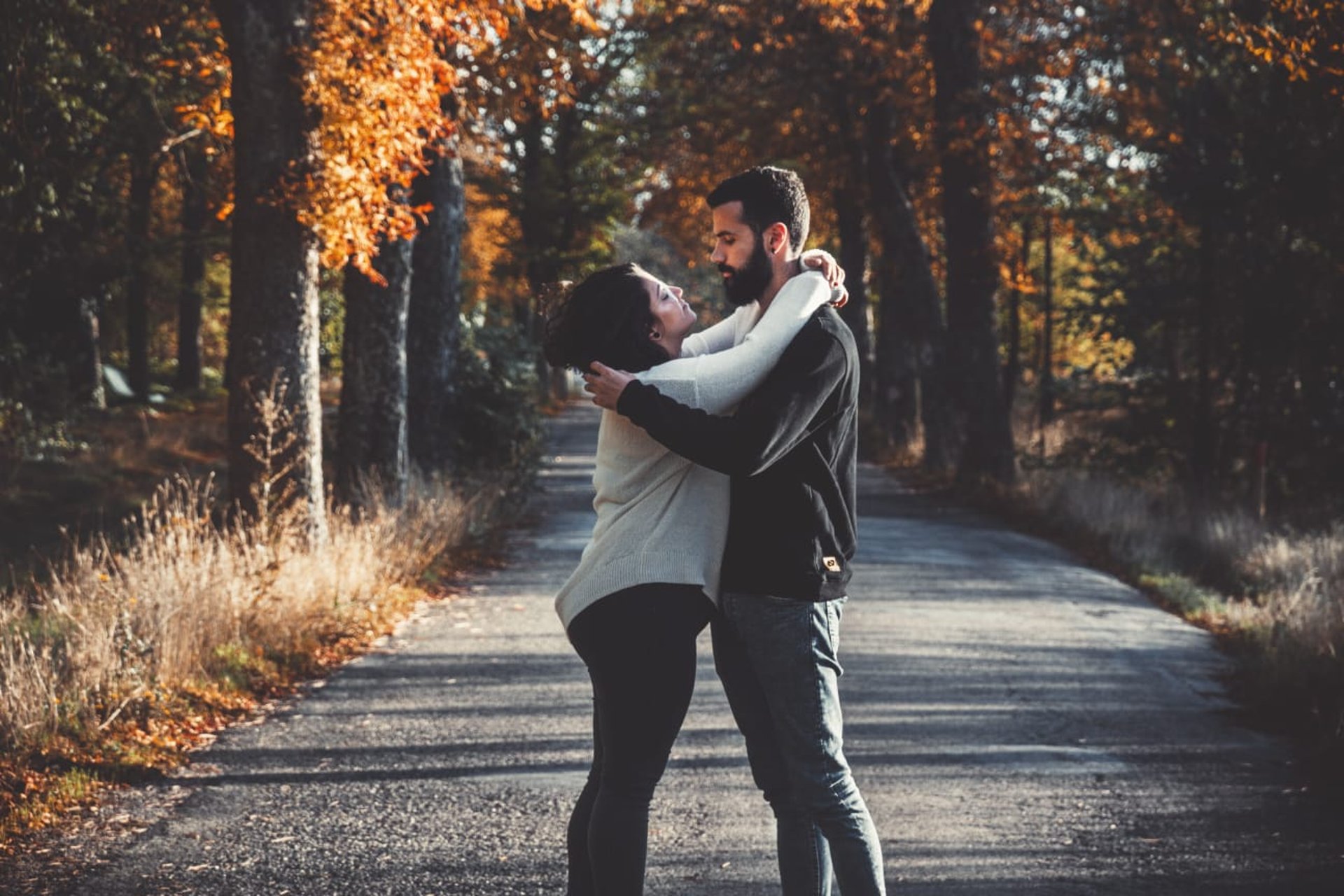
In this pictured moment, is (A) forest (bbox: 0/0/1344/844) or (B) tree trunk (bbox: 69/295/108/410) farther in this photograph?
(B) tree trunk (bbox: 69/295/108/410)

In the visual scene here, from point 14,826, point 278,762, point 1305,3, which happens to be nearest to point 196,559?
point 278,762

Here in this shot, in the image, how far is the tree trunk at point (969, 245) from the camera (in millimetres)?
19672

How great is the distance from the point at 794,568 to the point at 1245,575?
10.8 m

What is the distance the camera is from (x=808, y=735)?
344cm

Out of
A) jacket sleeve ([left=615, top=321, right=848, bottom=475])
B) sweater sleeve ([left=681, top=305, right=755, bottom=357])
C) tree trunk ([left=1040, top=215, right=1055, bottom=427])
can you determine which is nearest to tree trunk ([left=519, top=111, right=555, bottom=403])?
tree trunk ([left=1040, top=215, right=1055, bottom=427])

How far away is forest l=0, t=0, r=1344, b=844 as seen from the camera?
8.32 metres

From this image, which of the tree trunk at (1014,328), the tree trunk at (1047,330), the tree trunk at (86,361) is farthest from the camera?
the tree trunk at (1014,328)

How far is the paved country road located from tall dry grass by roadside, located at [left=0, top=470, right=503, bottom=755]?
19.3 inches

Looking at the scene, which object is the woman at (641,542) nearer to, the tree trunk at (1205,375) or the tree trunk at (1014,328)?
the tree trunk at (1205,375)

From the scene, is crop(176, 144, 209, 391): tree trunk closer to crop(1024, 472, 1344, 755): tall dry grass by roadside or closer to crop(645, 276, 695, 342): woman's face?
crop(1024, 472, 1344, 755): tall dry grass by roadside

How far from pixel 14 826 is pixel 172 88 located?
59.8 ft

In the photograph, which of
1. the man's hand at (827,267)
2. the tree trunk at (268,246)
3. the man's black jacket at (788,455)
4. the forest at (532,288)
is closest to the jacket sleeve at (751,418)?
the man's black jacket at (788,455)

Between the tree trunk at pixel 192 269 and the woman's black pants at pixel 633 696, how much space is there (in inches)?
696

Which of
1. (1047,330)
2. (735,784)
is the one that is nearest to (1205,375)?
(735,784)
